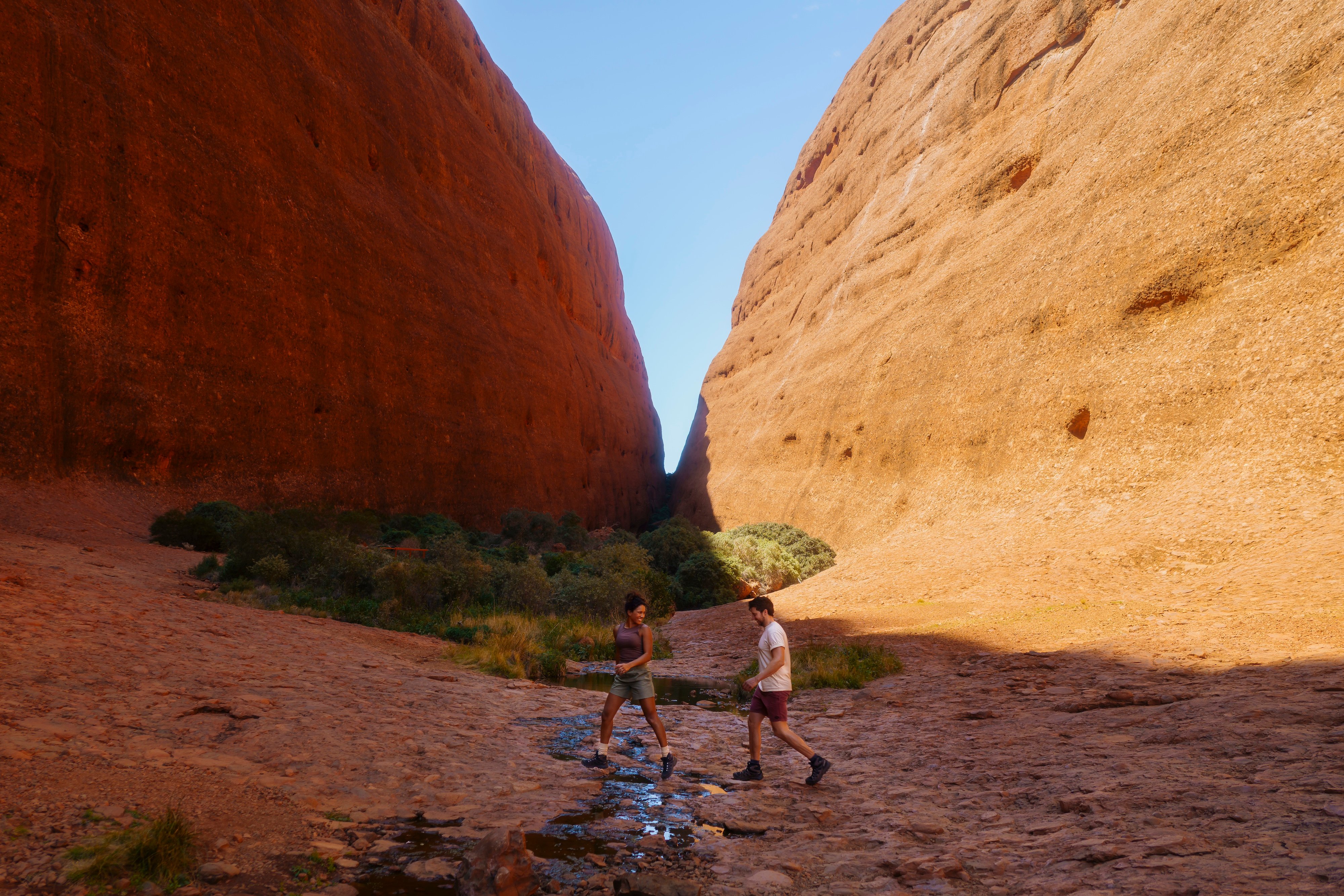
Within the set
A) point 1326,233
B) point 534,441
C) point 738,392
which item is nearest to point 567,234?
point 738,392

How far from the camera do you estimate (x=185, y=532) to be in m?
14.0

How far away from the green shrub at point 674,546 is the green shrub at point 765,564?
9.34 ft

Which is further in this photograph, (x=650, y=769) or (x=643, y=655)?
(x=650, y=769)

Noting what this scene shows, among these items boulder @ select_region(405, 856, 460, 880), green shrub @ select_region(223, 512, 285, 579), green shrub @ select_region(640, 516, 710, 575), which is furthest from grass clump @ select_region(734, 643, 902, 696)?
green shrub @ select_region(640, 516, 710, 575)

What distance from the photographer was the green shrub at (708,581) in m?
19.2

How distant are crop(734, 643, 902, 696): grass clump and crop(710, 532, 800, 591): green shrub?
9.35 meters

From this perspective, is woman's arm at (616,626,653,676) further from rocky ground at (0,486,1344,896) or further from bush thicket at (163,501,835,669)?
bush thicket at (163,501,835,669)

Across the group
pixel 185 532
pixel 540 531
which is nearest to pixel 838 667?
pixel 185 532

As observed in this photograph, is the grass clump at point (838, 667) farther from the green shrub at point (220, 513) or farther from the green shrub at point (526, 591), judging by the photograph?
the green shrub at point (220, 513)

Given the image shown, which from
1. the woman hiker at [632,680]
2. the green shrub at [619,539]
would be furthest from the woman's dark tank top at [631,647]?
the green shrub at [619,539]

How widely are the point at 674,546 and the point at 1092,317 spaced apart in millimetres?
15477

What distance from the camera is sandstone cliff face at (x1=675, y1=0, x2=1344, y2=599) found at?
37.0 ft

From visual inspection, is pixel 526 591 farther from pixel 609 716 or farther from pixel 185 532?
pixel 609 716

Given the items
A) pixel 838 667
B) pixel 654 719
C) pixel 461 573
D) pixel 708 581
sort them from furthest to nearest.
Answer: pixel 708 581 < pixel 461 573 < pixel 838 667 < pixel 654 719
